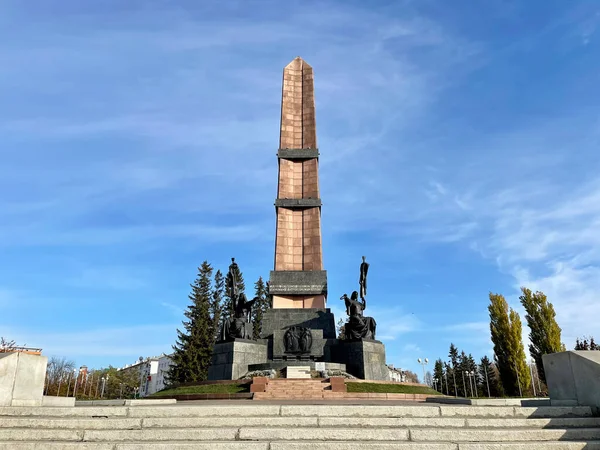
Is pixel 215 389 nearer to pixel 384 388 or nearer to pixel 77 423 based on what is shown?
pixel 384 388

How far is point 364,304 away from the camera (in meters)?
Result: 21.5

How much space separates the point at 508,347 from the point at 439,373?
29718 mm

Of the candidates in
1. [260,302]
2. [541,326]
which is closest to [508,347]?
[541,326]

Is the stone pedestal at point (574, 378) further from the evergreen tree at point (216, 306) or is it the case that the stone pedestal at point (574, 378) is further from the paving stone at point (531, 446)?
the evergreen tree at point (216, 306)

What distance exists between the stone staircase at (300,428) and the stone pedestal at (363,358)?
12403 millimetres

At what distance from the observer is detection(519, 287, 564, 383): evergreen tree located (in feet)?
138

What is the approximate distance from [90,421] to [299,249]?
1827cm

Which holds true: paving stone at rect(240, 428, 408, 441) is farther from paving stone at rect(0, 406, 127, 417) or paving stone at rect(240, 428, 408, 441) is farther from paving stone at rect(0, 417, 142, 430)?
paving stone at rect(0, 406, 127, 417)

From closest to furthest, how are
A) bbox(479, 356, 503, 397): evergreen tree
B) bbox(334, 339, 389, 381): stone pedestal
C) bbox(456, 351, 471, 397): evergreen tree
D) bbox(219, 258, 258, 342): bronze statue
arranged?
bbox(334, 339, 389, 381): stone pedestal, bbox(219, 258, 258, 342): bronze statue, bbox(479, 356, 503, 397): evergreen tree, bbox(456, 351, 471, 397): evergreen tree

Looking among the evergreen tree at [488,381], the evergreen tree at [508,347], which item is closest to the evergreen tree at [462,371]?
the evergreen tree at [488,381]

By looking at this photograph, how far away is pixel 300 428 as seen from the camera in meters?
5.91

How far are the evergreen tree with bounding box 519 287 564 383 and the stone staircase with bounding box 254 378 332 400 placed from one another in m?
34.0

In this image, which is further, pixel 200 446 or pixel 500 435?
pixel 500 435

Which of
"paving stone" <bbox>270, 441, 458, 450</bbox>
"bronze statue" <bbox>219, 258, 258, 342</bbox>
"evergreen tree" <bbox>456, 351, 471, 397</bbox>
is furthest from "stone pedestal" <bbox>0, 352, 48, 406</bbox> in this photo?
"evergreen tree" <bbox>456, 351, 471, 397</bbox>
